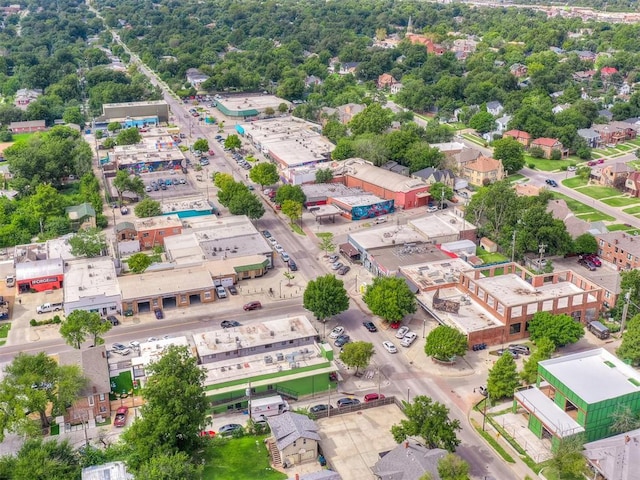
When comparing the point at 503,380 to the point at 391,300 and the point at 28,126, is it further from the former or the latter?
the point at 28,126

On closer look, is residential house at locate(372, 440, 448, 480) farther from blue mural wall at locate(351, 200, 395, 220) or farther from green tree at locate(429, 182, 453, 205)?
green tree at locate(429, 182, 453, 205)

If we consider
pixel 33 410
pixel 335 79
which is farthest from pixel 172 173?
pixel 335 79

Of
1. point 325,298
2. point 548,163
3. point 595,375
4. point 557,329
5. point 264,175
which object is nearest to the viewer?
point 595,375

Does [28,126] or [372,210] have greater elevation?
[28,126]

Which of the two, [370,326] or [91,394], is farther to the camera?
[370,326]

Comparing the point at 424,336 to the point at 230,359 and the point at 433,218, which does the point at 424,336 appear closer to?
the point at 230,359

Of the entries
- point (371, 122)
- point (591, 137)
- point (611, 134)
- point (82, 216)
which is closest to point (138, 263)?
point (82, 216)

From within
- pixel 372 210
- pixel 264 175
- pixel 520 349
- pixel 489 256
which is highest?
pixel 264 175

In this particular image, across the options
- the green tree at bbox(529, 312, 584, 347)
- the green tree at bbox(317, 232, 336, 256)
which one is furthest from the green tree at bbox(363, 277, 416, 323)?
the green tree at bbox(317, 232, 336, 256)
